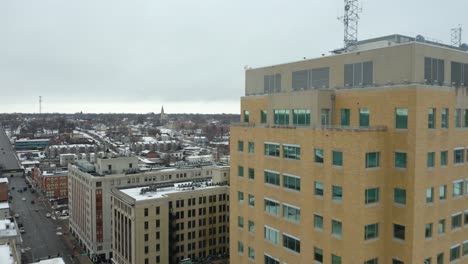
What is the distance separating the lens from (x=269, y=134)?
31.1 metres

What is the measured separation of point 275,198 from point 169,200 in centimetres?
5621

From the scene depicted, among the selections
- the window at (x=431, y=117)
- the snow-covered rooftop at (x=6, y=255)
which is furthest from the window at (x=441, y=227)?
the snow-covered rooftop at (x=6, y=255)

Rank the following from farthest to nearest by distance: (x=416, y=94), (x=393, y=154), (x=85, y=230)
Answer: (x=85, y=230)
(x=393, y=154)
(x=416, y=94)

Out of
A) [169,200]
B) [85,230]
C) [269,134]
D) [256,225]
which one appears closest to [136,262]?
[169,200]

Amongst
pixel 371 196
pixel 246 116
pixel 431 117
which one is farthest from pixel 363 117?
pixel 246 116

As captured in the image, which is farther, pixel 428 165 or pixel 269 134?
pixel 269 134

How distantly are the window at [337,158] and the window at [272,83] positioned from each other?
879cm

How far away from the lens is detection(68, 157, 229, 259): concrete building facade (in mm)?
104625

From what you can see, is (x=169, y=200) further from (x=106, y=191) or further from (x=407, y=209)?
(x=407, y=209)

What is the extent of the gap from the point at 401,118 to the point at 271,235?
13.7 meters

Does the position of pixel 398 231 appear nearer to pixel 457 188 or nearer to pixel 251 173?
pixel 457 188

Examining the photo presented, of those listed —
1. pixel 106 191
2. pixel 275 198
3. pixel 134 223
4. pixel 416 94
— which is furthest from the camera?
pixel 106 191

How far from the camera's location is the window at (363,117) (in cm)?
2612

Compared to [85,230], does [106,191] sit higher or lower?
higher
